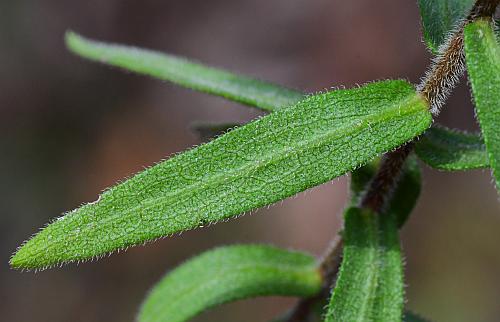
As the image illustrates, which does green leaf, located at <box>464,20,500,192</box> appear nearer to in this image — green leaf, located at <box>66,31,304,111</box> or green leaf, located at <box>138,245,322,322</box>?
green leaf, located at <box>66,31,304,111</box>

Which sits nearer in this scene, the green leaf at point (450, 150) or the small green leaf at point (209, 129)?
the green leaf at point (450, 150)

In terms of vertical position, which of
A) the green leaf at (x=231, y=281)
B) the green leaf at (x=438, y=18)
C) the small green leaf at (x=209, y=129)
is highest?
the small green leaf at (x=209, y=129)

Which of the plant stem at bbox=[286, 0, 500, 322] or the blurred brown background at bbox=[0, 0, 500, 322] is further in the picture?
the blurred brown background at bbox=[0, 0, 500, 322]

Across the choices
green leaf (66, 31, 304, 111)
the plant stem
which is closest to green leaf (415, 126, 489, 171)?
the plant stem

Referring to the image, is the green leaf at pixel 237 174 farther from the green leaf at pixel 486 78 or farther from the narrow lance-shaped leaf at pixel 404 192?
the narrow lance-shaped leaf at pixel 404 192

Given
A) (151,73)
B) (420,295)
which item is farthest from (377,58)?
(151,73)

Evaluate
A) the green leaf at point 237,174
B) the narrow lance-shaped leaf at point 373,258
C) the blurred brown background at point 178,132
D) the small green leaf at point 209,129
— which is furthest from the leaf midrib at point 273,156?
the blurred brown background at point 178,132
